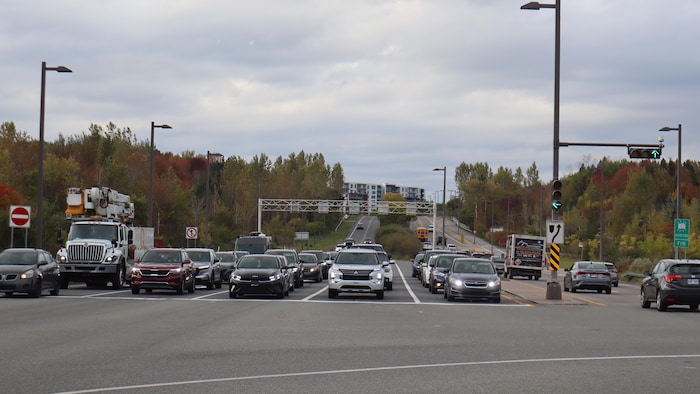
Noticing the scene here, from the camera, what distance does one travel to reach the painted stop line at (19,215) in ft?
113

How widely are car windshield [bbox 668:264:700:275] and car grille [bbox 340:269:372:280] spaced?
31.9 feet

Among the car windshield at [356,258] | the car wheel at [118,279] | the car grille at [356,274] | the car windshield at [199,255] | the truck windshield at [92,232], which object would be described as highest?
the truck windshield at [92,232]

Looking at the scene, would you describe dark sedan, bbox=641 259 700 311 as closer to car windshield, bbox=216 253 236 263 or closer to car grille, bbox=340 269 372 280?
car grille, bbox=340 269 372 280

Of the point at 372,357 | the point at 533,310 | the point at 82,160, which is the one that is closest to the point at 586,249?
the point at 82,160

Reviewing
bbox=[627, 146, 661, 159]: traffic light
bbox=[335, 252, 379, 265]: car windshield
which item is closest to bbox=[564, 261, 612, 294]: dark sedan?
bbox=[627, 146, 661, 159]: traffic light

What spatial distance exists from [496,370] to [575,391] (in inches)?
80.7

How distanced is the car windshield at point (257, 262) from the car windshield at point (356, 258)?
2178 millimetres

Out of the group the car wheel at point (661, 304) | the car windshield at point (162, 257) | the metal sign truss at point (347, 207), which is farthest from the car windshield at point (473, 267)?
the metal sign truss at point (347, 207)

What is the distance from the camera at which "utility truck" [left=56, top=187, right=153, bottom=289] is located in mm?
36062

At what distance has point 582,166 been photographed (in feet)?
537

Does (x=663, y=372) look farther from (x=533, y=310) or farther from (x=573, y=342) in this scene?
(x=533, y=310)

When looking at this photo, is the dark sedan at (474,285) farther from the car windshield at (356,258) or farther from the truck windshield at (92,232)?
the truck windshield at (92,232)

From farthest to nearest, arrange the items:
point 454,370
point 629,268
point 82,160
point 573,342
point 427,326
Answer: point 82,160
point 629,268
point 427,326
point 573,342
point 454,370

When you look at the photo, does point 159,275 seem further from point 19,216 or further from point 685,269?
point 685,269
